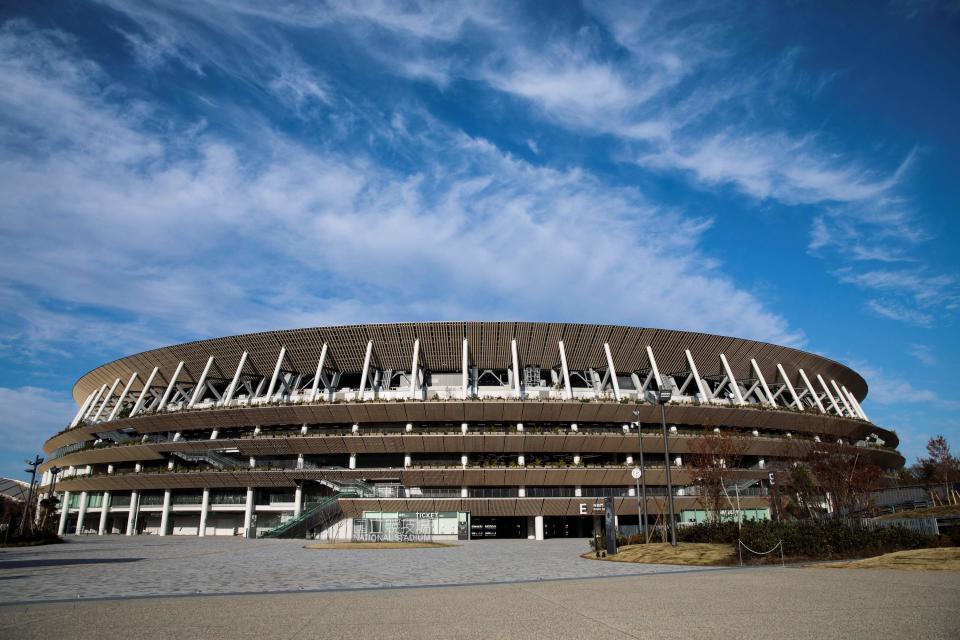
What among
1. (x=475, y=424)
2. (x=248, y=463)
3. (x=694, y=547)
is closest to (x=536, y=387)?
(x=475, y=424)

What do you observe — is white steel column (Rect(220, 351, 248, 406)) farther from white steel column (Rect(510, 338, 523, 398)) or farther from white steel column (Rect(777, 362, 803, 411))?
white steel column (Rect(777, 362, 803, 411))

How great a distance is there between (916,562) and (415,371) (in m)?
42.1

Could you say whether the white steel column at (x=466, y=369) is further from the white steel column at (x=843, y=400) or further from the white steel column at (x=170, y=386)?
the white steel column at (x=843, y=400)

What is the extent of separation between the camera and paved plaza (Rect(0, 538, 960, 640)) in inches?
311

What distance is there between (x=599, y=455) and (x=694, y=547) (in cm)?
3420

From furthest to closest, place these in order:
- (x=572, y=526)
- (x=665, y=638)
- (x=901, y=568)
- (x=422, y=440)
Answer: (x=572, y=526)
(x=422, y=440)
(x=901, y=568)
(x=665, y=638)

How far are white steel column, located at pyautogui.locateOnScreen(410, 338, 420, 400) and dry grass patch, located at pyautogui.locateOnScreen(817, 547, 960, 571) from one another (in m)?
Result: 38.7

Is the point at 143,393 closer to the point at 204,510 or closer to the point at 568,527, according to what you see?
the point at 204,510

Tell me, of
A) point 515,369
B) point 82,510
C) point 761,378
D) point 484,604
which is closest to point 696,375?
point 761,378

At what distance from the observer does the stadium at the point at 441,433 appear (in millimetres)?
51219

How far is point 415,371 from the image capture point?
54188 mm

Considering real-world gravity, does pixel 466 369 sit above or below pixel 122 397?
above

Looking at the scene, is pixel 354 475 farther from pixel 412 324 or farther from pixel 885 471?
pixel 885 471

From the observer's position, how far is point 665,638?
7.36 m
